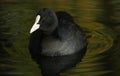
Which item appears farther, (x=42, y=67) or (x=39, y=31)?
(x=39, y=31)

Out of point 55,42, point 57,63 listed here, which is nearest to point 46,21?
point 55,42

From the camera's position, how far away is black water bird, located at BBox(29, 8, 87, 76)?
8664 millimetres

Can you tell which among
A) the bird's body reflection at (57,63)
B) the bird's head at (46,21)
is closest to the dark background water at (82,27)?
the bird's body reflection at (57,63)

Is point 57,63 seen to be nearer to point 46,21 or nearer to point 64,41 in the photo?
point 64,41

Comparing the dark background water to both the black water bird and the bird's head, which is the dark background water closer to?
the black water bird

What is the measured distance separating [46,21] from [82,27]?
4.18 feet

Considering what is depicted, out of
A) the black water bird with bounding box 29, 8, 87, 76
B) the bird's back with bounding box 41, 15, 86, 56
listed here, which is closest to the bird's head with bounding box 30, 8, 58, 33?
the black water bird with bounding box 29, 8, 87, 76

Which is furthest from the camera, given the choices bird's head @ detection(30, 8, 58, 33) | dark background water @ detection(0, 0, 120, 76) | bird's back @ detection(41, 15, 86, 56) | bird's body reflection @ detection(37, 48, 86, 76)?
bird's back @ detection(41, 15, 86, 56)

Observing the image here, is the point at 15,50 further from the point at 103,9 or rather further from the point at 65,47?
the point at 103,9

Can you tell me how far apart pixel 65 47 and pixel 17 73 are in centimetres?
112

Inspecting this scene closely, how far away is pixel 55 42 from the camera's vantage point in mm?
8977

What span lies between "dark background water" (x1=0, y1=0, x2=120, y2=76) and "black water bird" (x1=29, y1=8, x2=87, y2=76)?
0.52 ft

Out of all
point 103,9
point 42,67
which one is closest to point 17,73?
point 42,67

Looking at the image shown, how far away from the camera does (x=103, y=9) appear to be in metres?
10.7
